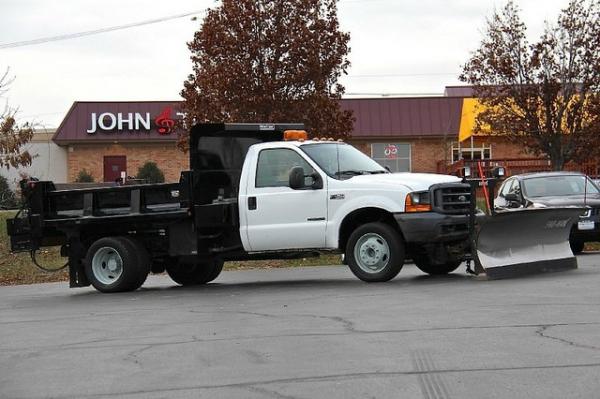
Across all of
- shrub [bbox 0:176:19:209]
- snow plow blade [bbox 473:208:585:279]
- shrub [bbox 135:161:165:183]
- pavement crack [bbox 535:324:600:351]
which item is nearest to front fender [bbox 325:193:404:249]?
snow plow blade [bbox 473:208:585:279]

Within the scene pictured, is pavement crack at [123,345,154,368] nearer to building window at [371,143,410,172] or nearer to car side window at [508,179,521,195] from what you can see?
car side window at [508,179,521,195]

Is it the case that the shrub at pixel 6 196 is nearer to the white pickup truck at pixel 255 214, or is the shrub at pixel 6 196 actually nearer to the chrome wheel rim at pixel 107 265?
the white pickup truck at pixel 255 214

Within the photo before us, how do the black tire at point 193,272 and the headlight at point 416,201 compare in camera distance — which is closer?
the headlight at point 416,201

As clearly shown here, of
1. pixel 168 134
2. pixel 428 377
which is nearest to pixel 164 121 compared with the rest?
pixel 168 134

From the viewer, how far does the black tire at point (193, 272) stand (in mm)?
14907

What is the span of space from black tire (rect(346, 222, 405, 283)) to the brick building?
1185 inches

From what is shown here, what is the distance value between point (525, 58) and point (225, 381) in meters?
19.8

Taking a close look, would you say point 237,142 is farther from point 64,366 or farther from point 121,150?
point 121,150

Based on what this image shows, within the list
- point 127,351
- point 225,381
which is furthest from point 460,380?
point 127,351

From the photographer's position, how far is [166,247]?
13.9 metres

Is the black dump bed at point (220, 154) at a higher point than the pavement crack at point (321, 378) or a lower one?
higher

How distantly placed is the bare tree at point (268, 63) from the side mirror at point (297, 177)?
832cm

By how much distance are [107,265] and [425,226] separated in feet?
16.3

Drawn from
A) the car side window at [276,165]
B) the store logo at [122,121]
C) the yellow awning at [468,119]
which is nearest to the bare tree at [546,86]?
the yellow awning at [468,119]
